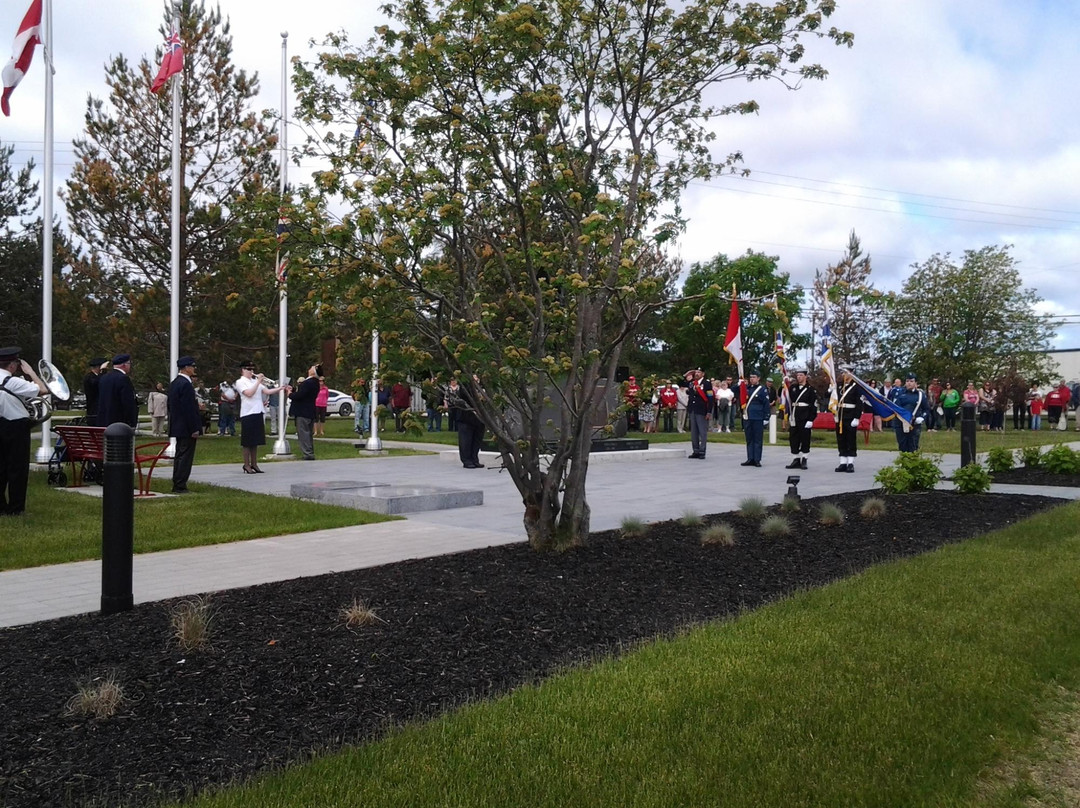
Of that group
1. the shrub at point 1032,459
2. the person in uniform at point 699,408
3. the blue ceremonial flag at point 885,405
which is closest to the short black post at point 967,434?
the shrub at point 1032,459

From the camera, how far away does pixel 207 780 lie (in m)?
3.50

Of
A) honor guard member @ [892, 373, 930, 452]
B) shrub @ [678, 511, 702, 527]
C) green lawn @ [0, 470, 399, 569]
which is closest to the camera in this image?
green lawn @ [0, 470, 399, 569]

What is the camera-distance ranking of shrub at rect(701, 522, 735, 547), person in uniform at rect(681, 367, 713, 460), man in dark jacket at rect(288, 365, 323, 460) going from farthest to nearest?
person in uniform at rect(681, 367, 713, 460)
man in dark jacket at rect(288, 365, 323, 460)
shrub at rect(701, 522, 735, 547)

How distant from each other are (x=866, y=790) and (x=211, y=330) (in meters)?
25.4

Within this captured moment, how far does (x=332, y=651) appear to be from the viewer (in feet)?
17.0

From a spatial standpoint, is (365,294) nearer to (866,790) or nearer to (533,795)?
(533,795)

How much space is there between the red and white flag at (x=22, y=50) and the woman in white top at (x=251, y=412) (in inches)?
240

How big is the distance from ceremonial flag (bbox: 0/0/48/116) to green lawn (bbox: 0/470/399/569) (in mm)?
7537

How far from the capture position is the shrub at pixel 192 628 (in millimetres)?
5125

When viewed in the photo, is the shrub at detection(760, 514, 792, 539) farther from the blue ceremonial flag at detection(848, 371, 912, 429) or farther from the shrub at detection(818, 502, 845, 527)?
the blue ceremonial flag at detection(848, 371, 912, 429)

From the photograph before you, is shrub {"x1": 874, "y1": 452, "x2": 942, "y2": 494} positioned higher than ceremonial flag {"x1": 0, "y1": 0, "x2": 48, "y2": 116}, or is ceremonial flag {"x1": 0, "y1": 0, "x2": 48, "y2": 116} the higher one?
ceremonial flag {"x1": 0, "y1": 0, "x2": 48, "y2": 116}

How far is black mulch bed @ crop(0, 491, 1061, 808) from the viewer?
3785 millimetres

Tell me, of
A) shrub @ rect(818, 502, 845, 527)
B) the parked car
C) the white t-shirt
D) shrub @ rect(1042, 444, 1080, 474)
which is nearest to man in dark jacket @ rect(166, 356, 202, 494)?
the white t-shirt

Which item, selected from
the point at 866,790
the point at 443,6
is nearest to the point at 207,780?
the point at 866,790
